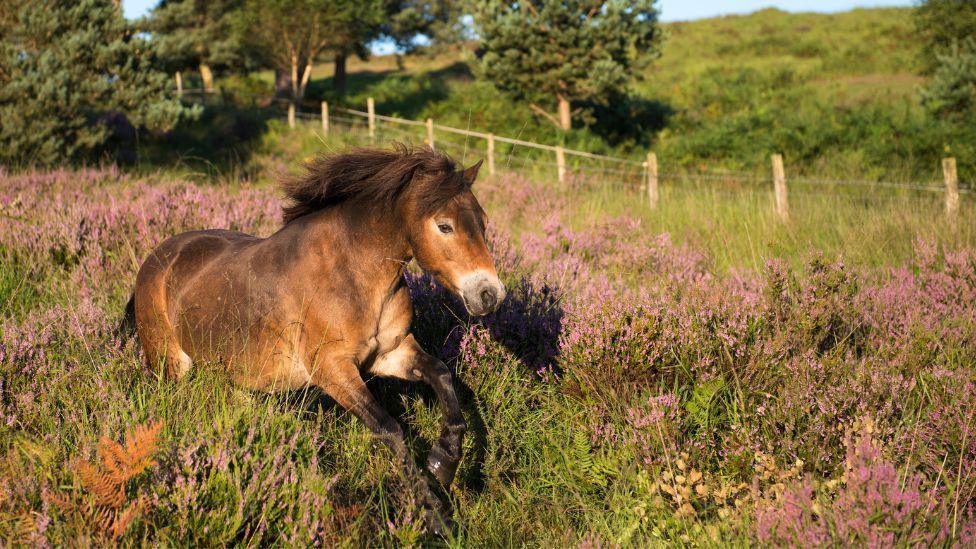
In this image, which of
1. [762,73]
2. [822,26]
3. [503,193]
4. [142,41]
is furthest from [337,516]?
[822,26]

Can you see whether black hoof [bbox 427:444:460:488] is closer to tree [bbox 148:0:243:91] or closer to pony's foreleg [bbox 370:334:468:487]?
pony's foreleg [bbox 370:334:468:487]

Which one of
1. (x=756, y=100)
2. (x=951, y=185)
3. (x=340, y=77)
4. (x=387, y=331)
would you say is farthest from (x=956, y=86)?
(x=340, y=77)

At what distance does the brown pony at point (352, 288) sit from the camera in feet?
10.3

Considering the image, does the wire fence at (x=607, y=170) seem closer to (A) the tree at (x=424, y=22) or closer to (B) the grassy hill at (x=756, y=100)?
(B) the grassy hill at (x=756, y=100)

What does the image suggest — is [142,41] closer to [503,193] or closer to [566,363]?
[503,193]

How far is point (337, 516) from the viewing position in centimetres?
276

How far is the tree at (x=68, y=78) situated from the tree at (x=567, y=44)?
36.5 ft

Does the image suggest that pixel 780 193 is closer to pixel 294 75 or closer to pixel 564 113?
pixel 564 113

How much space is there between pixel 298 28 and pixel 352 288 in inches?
Result: 1178

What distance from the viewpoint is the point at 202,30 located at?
32594 millimetres

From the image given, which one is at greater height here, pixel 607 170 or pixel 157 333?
pixel 607 170

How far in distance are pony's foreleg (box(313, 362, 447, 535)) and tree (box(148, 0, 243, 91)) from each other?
30.4 metres

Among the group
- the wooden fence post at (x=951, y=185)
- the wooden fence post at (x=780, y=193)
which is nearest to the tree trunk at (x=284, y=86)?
the wooden fence post at (x=780, y=193)

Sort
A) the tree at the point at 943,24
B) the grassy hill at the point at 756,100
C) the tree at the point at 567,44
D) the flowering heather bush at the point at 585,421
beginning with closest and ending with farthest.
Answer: the flowering heather bush at the point at 585,421 < the grassy hill at the point at 756,100 < the tree at the point at 943,24 < the tree at the point at 567,44
